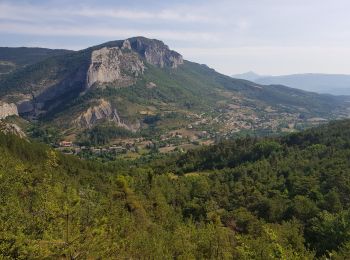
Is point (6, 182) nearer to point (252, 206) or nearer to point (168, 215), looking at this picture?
point (168, 215)

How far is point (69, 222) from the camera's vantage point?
27766 mm

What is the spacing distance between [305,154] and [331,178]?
36.5 metres

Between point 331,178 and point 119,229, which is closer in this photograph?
point 119,229

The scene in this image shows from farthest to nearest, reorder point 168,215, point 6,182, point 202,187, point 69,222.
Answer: point 202,187, point 168,215, point 6,182, point 69,222

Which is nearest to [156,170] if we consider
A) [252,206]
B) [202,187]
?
[202,187]

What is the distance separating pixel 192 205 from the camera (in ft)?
302

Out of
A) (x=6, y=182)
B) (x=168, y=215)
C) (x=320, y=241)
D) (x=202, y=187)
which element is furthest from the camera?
(x=202, y=187)

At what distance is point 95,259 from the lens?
28.6m

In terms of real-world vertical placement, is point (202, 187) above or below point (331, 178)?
below

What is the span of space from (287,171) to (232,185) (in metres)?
20.2

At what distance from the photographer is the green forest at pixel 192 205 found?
89.7 ft

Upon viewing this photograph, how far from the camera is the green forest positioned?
27328 mm

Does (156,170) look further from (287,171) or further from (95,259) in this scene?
(95,259)

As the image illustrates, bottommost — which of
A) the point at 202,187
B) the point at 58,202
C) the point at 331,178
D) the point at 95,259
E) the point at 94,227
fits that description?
the point at 202,187
